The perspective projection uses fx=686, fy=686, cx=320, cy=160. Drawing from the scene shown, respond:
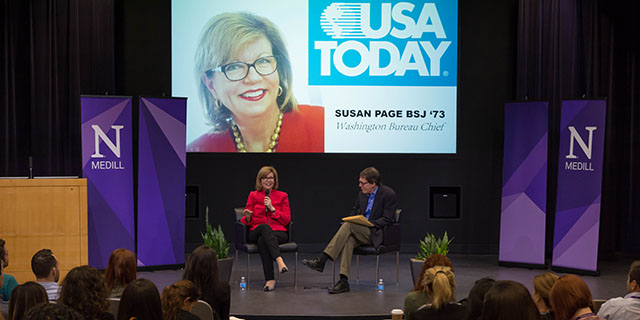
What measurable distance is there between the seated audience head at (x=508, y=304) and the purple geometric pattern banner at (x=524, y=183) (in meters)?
4.80

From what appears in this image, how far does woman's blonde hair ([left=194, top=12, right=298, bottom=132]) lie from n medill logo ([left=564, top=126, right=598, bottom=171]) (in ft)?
9.86

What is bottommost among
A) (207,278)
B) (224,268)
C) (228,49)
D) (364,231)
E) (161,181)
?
(224,268)

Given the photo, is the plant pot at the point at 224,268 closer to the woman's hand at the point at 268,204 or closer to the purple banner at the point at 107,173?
the woman's hand at the point at 268,204

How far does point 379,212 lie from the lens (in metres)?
6.30

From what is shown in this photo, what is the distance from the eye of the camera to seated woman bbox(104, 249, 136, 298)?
11.7ft

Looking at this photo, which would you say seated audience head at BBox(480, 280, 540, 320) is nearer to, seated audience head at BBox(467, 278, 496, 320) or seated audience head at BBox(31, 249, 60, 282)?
seated audience head at BBox(467, 278, 496, 320)

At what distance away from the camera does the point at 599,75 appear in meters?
7.81

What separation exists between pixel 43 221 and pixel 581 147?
512cm

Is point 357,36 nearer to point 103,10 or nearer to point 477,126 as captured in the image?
point 477,126

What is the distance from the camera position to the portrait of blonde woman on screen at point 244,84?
7867 millimetres

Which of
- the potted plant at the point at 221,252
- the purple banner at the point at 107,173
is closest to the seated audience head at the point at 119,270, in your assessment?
the potted plant at the point at 221,252

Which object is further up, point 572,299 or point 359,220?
point 572,299

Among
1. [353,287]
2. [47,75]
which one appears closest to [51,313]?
[353,287]

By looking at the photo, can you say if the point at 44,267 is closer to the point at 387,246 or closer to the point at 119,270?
the point at 119,270
